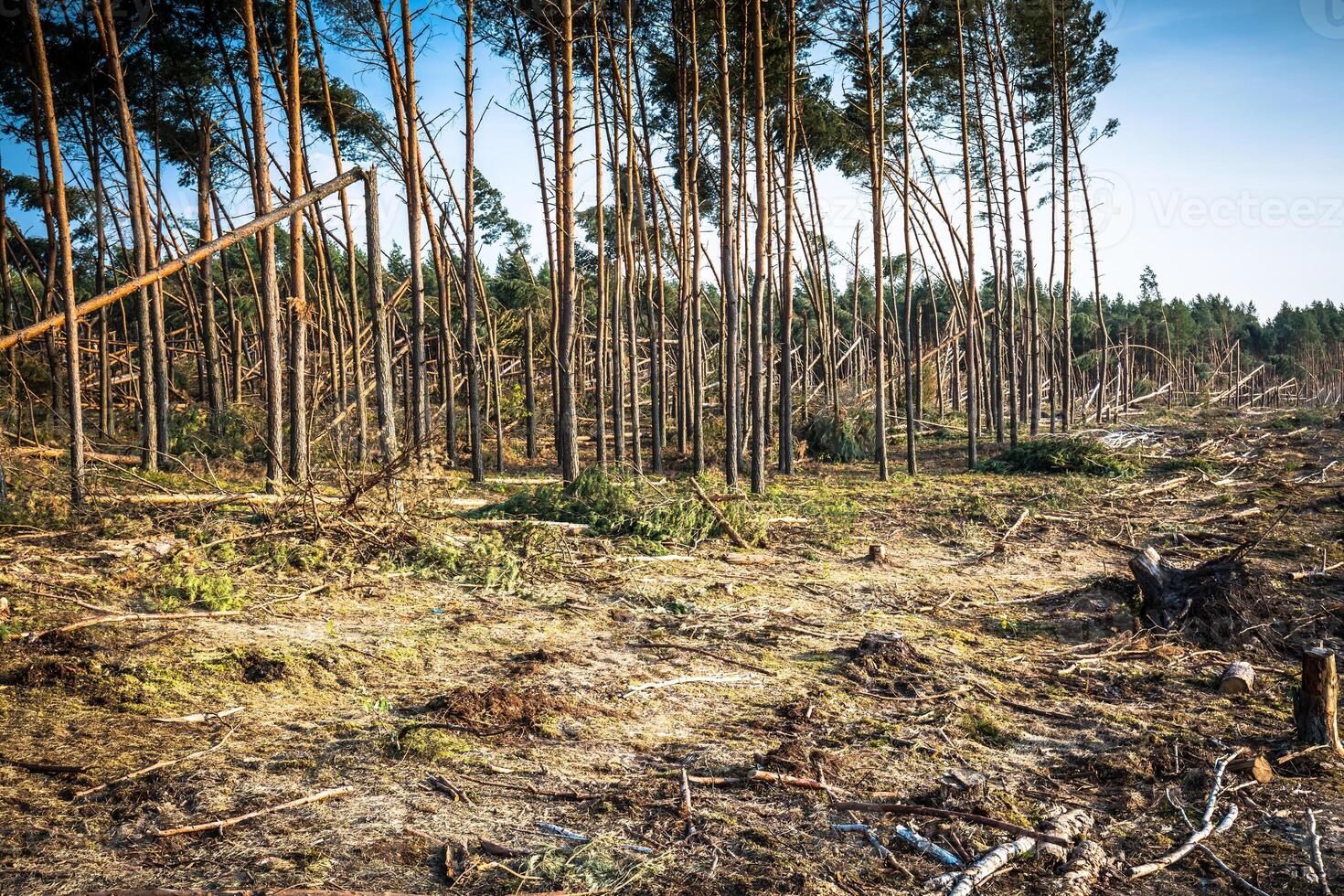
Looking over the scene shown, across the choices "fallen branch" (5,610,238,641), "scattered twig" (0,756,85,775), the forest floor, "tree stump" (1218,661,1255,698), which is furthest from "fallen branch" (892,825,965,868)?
"fallen branch" (5,610,238,641)

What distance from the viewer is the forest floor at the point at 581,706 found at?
297 centimetres

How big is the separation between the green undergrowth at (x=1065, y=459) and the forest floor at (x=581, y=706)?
6416 mm

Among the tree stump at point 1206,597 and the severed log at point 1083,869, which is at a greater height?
the tree stump at point 1206,597

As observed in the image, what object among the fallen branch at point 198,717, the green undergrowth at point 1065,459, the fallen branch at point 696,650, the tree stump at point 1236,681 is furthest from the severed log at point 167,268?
the green undergrowth at point 1065,459

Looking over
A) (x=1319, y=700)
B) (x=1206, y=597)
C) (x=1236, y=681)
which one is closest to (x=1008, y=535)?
(x=1206, y=597)

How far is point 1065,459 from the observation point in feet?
51.8

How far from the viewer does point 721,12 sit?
1273 centimetres

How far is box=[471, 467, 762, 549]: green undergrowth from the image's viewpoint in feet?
30.4

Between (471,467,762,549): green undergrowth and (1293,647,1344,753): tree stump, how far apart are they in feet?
19.1

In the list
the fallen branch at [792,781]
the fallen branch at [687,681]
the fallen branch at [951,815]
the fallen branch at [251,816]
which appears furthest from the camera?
the fallen branch at [687,681]

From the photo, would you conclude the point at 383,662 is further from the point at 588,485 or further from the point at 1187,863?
the point at 588,485

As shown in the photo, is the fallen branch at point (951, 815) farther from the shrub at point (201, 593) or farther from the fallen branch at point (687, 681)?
the shrub at point (201, 593)

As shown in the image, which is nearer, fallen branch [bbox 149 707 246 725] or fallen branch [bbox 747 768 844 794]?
fallen branch [bbox 747 768 844 794]

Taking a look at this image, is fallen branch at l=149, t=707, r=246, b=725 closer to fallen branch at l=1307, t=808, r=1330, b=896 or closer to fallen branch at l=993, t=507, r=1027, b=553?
fallen branch at l=1307, t=808, r=1330, b=896
